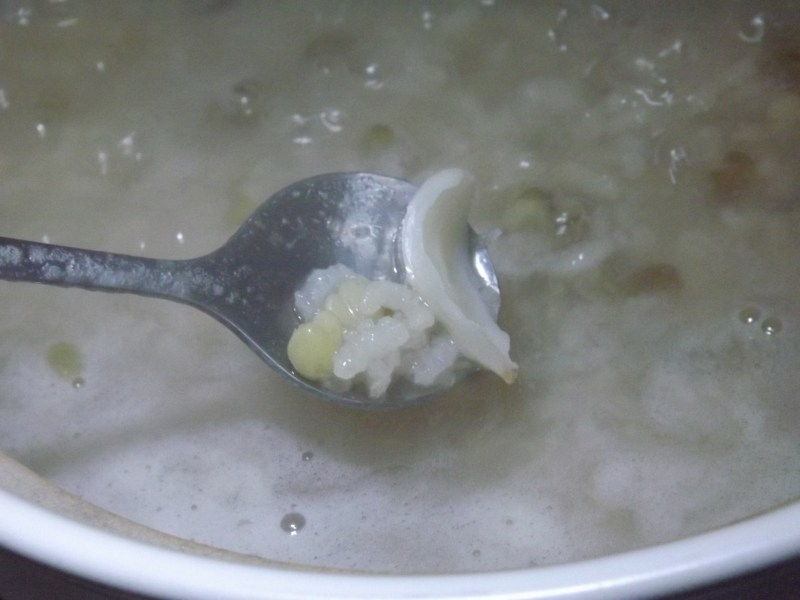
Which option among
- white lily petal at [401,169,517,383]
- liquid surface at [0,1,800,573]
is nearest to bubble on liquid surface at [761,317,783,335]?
liquid surface at [0,1,800,573]

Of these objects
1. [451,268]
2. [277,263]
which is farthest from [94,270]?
[451,268]

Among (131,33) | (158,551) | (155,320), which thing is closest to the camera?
(158,551)

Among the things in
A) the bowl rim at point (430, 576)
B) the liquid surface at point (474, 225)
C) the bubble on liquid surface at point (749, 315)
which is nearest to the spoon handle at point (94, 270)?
the liquid surface at point (474, 225)

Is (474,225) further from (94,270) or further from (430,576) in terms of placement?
(430,576)

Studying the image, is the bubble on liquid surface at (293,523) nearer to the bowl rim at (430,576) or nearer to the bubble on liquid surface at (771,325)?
the bowl rim at (430,576)

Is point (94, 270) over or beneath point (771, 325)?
over

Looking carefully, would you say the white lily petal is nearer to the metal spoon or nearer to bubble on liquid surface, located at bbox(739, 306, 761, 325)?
the metal spoon

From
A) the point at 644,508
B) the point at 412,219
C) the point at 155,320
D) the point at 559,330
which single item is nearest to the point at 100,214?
the point at 155,320

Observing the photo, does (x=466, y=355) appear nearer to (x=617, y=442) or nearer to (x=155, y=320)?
(x=617, y=442)
